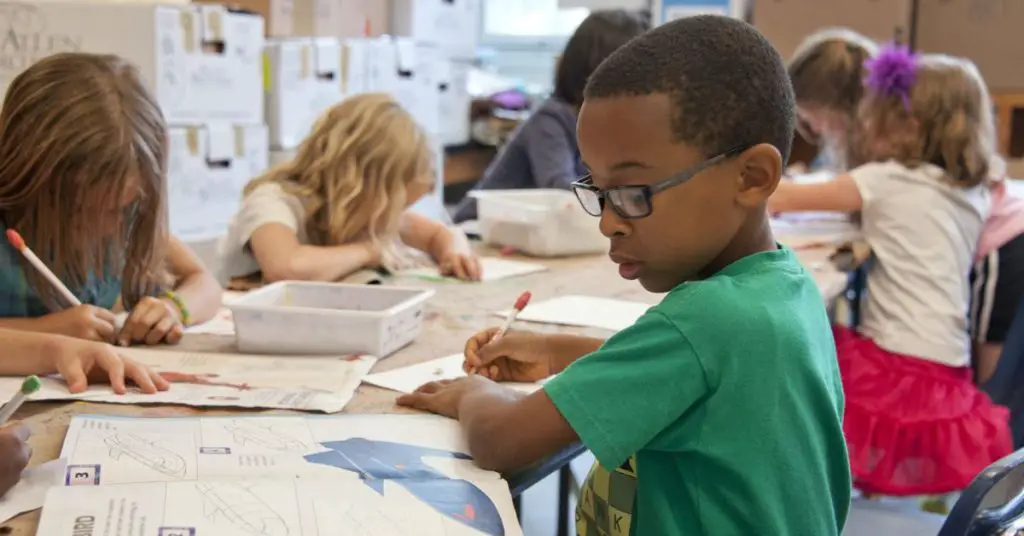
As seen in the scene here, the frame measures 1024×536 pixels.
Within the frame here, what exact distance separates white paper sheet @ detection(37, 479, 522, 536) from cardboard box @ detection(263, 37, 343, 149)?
7.28 feet

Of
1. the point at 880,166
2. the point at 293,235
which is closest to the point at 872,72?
the point at 880,166

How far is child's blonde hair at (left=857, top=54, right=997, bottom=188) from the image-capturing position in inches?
87.6

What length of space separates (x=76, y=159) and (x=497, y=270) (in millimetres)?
832

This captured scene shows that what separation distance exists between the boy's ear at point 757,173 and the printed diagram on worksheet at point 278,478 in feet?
1.04

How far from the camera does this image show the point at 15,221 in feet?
4.47

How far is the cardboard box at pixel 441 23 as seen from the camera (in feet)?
12.1

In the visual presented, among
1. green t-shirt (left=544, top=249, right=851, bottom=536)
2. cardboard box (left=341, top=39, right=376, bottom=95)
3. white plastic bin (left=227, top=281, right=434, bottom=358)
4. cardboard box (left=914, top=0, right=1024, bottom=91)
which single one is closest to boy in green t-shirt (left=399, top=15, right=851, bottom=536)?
green t-shirt (left=544, top=249, right=851, bottom=536)

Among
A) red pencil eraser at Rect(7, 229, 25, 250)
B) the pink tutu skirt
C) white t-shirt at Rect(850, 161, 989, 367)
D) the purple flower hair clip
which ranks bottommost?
the pink tutu skirt

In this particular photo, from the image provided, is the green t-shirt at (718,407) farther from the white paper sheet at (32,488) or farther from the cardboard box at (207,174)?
the cardboard box at (207,174)

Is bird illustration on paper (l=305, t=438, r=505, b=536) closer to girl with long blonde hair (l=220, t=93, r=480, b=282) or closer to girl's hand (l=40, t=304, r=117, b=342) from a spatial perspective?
girl's hand (l=40, t=304, r=117, b=342)

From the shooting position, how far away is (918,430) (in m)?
2.05

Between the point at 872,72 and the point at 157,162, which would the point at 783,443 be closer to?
the point at 157,162

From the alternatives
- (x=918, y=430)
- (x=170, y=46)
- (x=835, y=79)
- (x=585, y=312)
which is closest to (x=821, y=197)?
(x=835, y=79)

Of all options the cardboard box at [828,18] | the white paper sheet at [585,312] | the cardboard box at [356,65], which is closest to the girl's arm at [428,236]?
the white paper sheet at [585,312]
